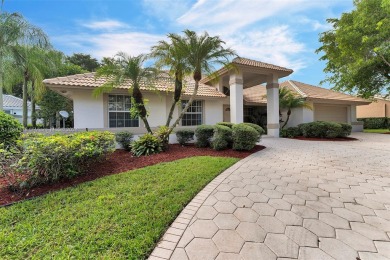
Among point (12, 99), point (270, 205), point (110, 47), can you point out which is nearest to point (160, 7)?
point (110, 47)

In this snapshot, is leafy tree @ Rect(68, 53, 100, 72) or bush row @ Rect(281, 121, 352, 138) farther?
leafy tree @ Rect(68, 53, 100, 72)

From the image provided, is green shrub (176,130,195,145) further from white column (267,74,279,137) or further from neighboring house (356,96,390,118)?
neighboring house (356,96,390,118)

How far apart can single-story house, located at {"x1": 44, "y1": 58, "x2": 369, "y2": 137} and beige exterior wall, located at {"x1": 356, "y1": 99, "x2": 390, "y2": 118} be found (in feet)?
40.0

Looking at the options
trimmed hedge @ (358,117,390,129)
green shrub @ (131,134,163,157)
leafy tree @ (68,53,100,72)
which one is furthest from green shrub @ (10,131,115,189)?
trimmed hedge @ (358,117,390,129)

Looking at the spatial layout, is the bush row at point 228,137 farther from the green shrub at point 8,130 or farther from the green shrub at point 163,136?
the green shrub at point 8,130

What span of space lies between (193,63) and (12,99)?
117ft

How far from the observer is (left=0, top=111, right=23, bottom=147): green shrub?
668 centimetres

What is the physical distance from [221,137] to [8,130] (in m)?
8.07

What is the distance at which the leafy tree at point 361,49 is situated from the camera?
42.8 feet

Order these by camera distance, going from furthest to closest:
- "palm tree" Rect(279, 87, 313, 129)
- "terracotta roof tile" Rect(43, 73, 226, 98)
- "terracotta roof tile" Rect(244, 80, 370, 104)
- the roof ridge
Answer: "terracotta roof tile" Rect(244, 80, 370, 104), the roof ridge, "palm tree" Rect(279, 87, 313, 129), "terracotta roof tile" Rect(43, 73, 226, 98)

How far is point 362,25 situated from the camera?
44.1 feet

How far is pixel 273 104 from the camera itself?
14.4 metres

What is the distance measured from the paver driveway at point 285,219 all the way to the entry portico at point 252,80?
8.21 m

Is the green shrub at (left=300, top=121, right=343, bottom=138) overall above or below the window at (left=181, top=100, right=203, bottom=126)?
below
